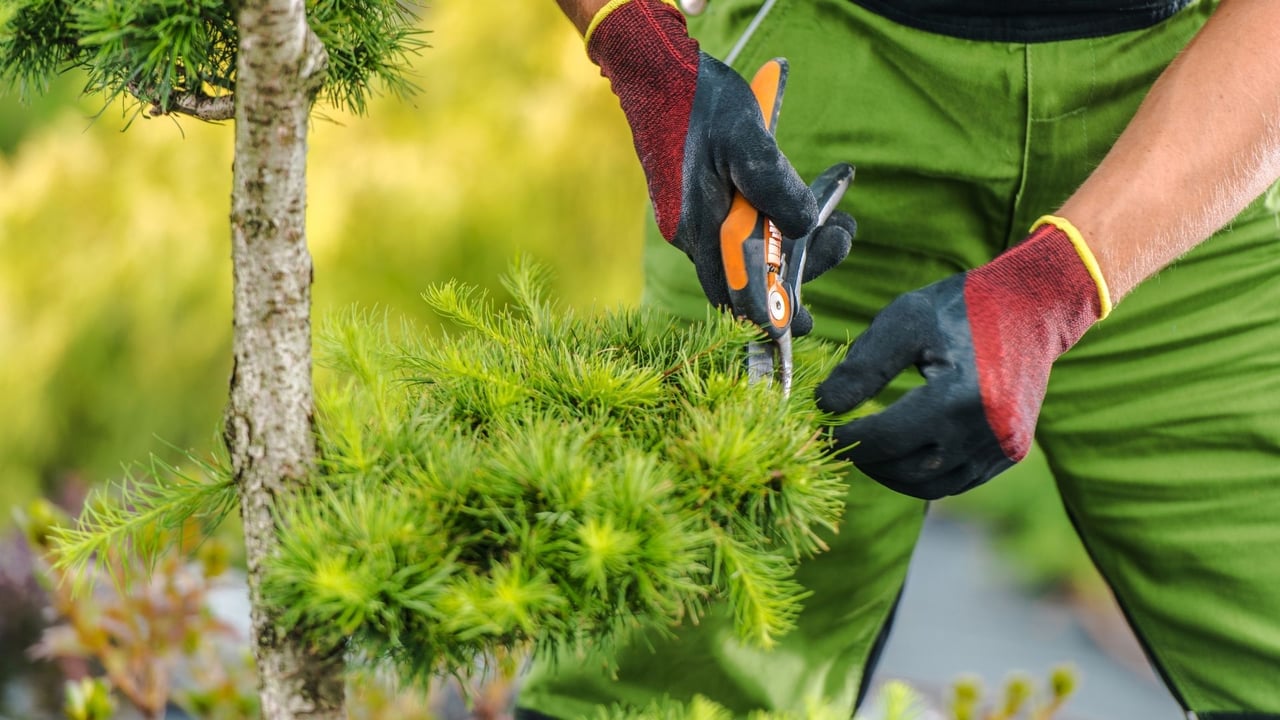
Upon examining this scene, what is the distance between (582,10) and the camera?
1.19 meters

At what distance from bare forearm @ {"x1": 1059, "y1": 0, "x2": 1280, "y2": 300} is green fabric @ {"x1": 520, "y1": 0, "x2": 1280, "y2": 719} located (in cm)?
15

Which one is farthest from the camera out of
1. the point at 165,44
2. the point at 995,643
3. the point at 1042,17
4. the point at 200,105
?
the point at 995,643

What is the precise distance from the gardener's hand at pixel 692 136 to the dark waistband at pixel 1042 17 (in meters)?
0.34

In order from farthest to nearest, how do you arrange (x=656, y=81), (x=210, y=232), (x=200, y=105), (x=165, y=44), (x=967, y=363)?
(x=210, y=232) < (x=656, y=81) < (x=967, y=363) < (x=200, y=105) < (x=165, y=44)

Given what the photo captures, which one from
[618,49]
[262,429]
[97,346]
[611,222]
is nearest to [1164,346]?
[618,49]

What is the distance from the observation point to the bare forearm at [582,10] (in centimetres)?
118

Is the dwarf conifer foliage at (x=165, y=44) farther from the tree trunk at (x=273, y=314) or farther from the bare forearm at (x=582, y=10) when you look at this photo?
the bare forearm at (x=582, y=10)

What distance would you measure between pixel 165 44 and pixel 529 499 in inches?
16.8

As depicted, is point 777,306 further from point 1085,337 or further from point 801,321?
point 1085,337

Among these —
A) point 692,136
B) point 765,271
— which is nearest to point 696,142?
point 692,136

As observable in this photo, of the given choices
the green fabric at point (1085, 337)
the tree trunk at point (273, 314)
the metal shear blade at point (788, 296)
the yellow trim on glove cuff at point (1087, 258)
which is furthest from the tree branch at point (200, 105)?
the yellow trim on glove cuff at point (1087, 258)

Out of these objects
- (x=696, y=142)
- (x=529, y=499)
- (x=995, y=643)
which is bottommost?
(x=995, y=643)

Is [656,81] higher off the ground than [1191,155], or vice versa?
[656,81]

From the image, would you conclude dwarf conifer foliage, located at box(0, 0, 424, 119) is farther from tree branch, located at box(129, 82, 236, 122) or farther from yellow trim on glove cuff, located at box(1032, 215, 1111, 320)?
yellow trim on glove cuff, located at box(1032, 215, 1111, 320)
